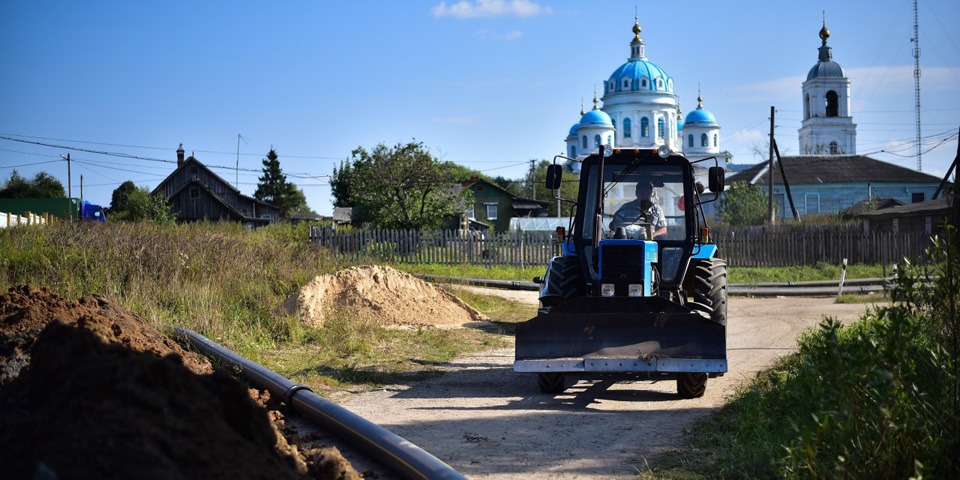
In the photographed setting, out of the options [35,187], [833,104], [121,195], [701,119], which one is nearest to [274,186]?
[121,195]

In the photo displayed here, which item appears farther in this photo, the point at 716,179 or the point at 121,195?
the point at 121,195

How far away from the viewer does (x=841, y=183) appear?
236ft

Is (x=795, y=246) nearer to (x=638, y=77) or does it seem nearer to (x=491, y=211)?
(x=491, y=211)

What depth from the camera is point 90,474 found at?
299 cm

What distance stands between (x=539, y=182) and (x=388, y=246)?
3021 inches

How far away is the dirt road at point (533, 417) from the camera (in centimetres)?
609

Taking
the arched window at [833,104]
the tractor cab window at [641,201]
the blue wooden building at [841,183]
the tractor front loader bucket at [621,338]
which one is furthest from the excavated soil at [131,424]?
the arched window at [833,104]

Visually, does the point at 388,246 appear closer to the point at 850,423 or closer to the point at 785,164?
the point at 850,423

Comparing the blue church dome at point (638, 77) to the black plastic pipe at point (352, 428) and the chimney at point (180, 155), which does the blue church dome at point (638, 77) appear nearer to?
the chimney at point (180, 155)

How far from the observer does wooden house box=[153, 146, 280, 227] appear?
7181cm

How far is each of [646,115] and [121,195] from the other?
51888 millimetres

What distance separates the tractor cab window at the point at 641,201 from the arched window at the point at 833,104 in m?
92.4

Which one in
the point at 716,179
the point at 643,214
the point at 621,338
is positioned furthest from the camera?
the point at 643,214

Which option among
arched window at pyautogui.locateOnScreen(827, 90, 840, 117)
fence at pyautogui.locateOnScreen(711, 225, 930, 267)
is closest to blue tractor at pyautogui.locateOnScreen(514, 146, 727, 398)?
fence at pyautogui.locateOnScreen(711, 225, 930, 267)
